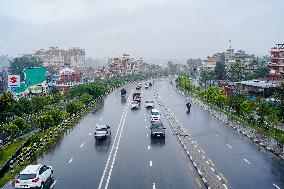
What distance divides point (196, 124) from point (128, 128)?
371 inches

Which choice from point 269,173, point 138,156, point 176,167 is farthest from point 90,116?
point 269,173

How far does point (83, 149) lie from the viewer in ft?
127

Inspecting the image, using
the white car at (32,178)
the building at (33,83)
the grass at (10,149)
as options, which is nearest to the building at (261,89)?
the building at (33,83)

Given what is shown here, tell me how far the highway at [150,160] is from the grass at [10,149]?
3.51 metres

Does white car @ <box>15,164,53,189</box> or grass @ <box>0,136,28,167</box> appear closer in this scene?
white car @ <box>15,164,53,189</box>

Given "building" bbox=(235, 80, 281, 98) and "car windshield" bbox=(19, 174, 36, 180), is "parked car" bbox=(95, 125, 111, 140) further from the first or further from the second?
"building" bbox=(235, 80, 281, 98)

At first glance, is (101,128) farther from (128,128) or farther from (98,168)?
(98,168)

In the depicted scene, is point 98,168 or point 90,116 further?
point 90,116

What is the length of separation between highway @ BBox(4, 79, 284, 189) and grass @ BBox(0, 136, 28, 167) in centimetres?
351

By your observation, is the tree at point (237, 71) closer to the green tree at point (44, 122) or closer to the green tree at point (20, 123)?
the green tree at point (44, 122)

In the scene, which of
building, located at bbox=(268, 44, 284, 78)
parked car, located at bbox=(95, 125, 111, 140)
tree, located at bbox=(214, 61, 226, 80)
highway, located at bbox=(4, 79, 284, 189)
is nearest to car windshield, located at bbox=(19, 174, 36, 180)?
highway, located at bbox=(4, 79, 284, 189)

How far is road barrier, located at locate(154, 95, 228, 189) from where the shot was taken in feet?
87.7

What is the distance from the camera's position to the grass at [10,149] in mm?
36281

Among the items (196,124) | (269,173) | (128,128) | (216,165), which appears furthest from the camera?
(196,124)
